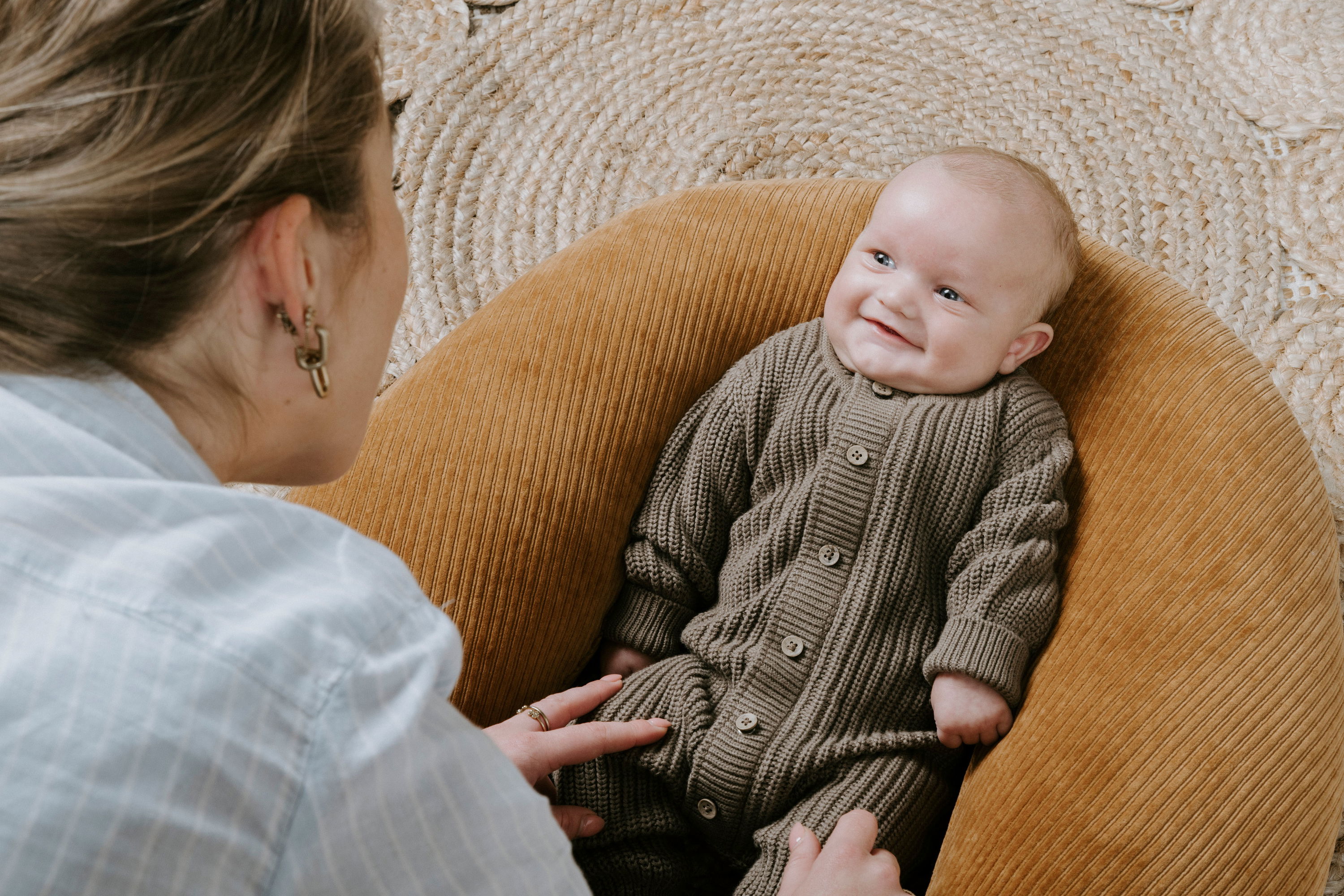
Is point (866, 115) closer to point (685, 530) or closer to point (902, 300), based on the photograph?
point (902, 300)

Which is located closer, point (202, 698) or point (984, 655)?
point (202, 698)

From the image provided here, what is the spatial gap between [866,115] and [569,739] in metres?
1.41

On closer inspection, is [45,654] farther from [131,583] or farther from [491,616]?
[491,616]

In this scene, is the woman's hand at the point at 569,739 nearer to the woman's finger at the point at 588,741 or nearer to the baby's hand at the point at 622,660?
the woman's finger at the point at 588,741

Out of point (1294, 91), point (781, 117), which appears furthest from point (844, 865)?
point (1294, 91)

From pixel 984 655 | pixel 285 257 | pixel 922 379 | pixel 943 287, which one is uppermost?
pixel 285 257

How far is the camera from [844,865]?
94 cm

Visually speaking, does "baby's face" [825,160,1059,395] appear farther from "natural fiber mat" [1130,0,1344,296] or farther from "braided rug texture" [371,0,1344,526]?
"natural fiber mat" [1130,0,1344,296]

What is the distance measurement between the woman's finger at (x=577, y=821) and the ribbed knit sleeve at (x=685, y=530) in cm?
22

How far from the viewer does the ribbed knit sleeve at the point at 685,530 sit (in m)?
1.22

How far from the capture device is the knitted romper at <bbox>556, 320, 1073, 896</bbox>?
1076mm

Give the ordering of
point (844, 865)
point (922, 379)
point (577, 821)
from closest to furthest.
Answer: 1. point (844, 865)
2. point (577, 821)
3. point (922, 379)

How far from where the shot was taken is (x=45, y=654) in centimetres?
46

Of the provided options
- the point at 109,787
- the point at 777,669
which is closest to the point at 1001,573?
the point at 777,669
